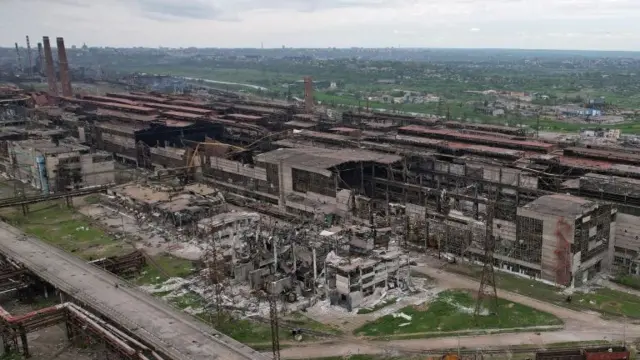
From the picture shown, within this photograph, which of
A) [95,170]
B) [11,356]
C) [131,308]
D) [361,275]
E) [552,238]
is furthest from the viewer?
[95,170]

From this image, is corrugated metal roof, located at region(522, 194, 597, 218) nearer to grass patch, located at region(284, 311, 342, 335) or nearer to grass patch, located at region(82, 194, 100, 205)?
grass patch, located at region(284, 311, 342, 335)

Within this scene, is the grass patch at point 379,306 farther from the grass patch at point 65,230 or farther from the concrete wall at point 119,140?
the concrete wall at point 119,140

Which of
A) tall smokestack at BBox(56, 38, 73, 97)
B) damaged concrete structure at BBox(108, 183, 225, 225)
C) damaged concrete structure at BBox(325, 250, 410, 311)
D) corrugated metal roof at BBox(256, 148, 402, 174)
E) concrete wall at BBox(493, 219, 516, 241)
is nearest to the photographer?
damaged concrete structure at BBox(325, 250, 410, 311)

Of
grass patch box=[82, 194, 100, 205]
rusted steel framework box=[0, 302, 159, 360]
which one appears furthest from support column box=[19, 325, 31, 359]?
grass patch box=[82, 194, 100, 205]

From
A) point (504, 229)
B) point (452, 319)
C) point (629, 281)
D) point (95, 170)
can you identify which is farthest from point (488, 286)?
point (95, 170)

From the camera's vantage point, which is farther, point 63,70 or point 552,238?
point 63,70

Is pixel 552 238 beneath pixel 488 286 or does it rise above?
above

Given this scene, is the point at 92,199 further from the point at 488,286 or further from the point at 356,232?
the point at 488,286
